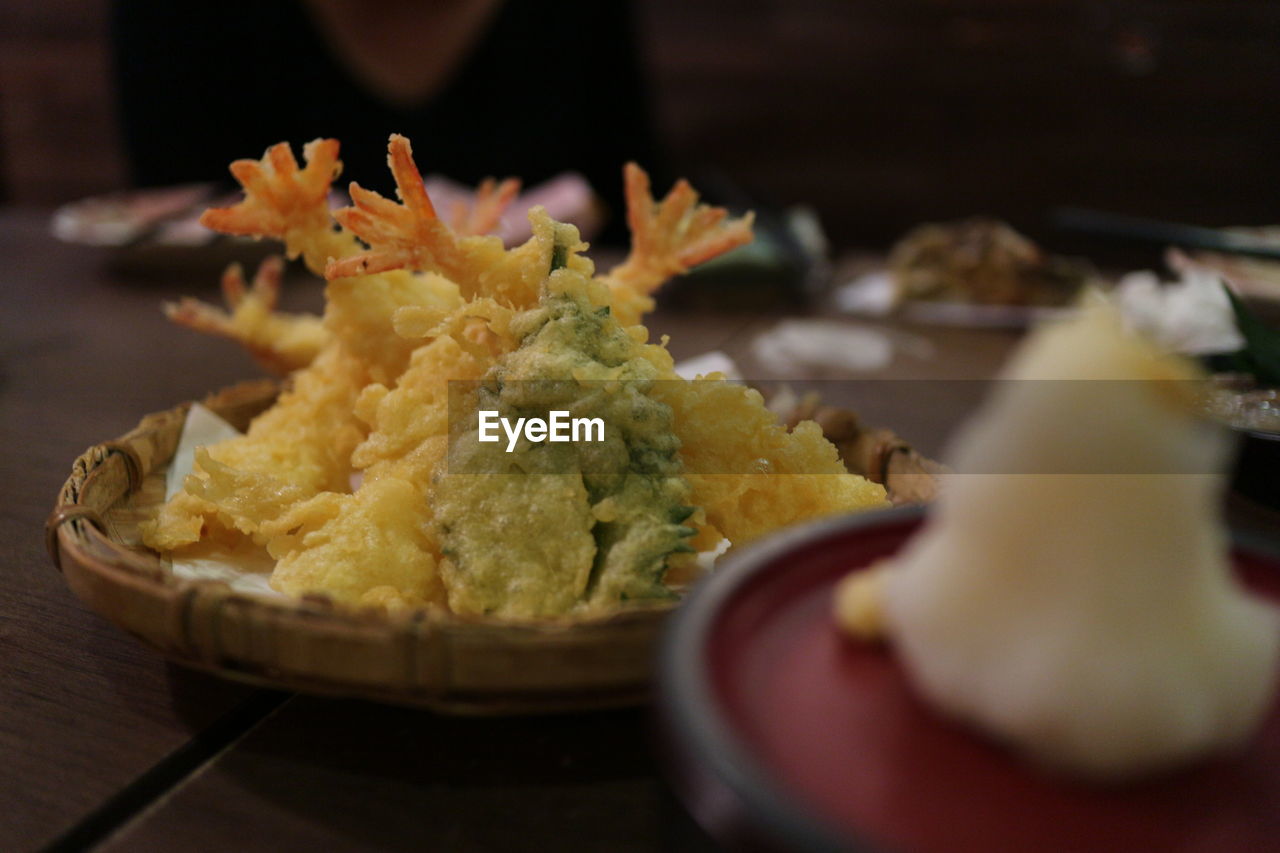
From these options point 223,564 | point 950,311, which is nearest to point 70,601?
point 223,564

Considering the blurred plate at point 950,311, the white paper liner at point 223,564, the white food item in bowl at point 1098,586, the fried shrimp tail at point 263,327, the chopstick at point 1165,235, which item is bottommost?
the blurred plate at point 950,311

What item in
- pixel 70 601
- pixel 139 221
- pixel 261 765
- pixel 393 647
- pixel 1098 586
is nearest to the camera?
pixel 1098 586

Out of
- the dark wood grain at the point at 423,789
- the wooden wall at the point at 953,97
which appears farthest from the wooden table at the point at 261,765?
the wooden wall at the point at 953,97

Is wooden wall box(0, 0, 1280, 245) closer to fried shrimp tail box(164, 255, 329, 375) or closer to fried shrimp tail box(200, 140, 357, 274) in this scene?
fried shrimp tail box(164, 255, 329, 375)

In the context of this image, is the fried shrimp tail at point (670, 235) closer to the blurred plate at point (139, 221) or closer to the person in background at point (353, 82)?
the blurred plate at point (139, 221)

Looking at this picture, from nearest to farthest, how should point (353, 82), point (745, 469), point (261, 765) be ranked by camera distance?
point (261, 765)
point (745, 469)
point (353, 82)

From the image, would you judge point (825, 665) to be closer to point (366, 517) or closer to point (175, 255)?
point (366, 517)

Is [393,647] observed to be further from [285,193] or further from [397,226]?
[285,193]
